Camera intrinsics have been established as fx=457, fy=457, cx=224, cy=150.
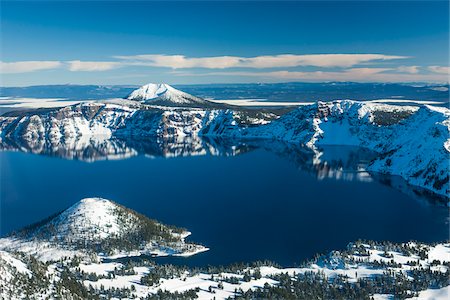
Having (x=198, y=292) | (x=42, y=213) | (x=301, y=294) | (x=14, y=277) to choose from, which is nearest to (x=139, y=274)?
(x=198, y=292)

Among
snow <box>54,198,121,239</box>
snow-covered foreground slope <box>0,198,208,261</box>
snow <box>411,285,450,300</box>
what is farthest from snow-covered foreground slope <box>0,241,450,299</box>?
snow <box>54,198,121,239</box>

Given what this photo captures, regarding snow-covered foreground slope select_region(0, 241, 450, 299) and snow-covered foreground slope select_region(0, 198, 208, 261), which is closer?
snow-covered foreground slope select_region(0, 241, 450, 299)

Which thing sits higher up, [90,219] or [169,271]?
[90,219]

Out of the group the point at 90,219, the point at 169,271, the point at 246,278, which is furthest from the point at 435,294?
the point at 90,219

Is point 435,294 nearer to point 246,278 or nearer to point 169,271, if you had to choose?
point 246,278

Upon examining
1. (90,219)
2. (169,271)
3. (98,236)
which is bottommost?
(169,271)

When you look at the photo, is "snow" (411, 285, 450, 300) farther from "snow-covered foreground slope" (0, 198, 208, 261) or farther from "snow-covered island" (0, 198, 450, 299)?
"snow-covered foreground slope" (0, 198, 208, 261)

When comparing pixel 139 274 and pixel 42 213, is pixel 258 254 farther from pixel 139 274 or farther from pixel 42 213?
pixel 42 213
